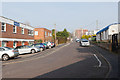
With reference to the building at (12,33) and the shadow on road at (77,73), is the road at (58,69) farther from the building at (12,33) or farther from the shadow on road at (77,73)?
the building at (12,33)

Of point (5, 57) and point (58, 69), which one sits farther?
point (5, 57)

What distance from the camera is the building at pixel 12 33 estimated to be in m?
25.4

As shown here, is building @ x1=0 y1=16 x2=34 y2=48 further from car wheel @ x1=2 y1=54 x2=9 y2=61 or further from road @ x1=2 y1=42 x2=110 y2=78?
road @ x1=2 y1=42 x2=110 y2=78

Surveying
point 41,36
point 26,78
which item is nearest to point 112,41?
point 26,78

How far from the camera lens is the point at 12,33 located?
2873 cm

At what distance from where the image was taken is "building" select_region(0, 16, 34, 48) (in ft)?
83.4

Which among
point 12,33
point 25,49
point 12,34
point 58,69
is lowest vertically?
point 58,69

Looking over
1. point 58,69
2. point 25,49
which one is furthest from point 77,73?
point 25,49

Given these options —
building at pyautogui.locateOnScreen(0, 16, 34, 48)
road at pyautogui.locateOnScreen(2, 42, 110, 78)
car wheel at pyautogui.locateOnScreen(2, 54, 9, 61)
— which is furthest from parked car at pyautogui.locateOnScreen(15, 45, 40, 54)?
road at pyautogui.locateOnScreen(2, 42, 110, 78)

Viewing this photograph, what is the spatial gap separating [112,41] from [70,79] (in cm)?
1767

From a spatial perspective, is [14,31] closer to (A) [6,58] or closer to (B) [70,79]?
(A) [6,58]

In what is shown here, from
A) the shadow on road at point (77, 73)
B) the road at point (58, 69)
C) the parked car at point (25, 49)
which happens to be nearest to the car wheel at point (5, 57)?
the road at point (58, 69)

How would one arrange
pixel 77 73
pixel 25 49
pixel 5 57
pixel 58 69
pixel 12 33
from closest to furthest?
pixel 77 73 → pixel 58 69 → pixel 5 57 → pixel 25 49 → pixel 12 33

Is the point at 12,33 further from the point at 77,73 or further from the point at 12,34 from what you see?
the point at 77,73
